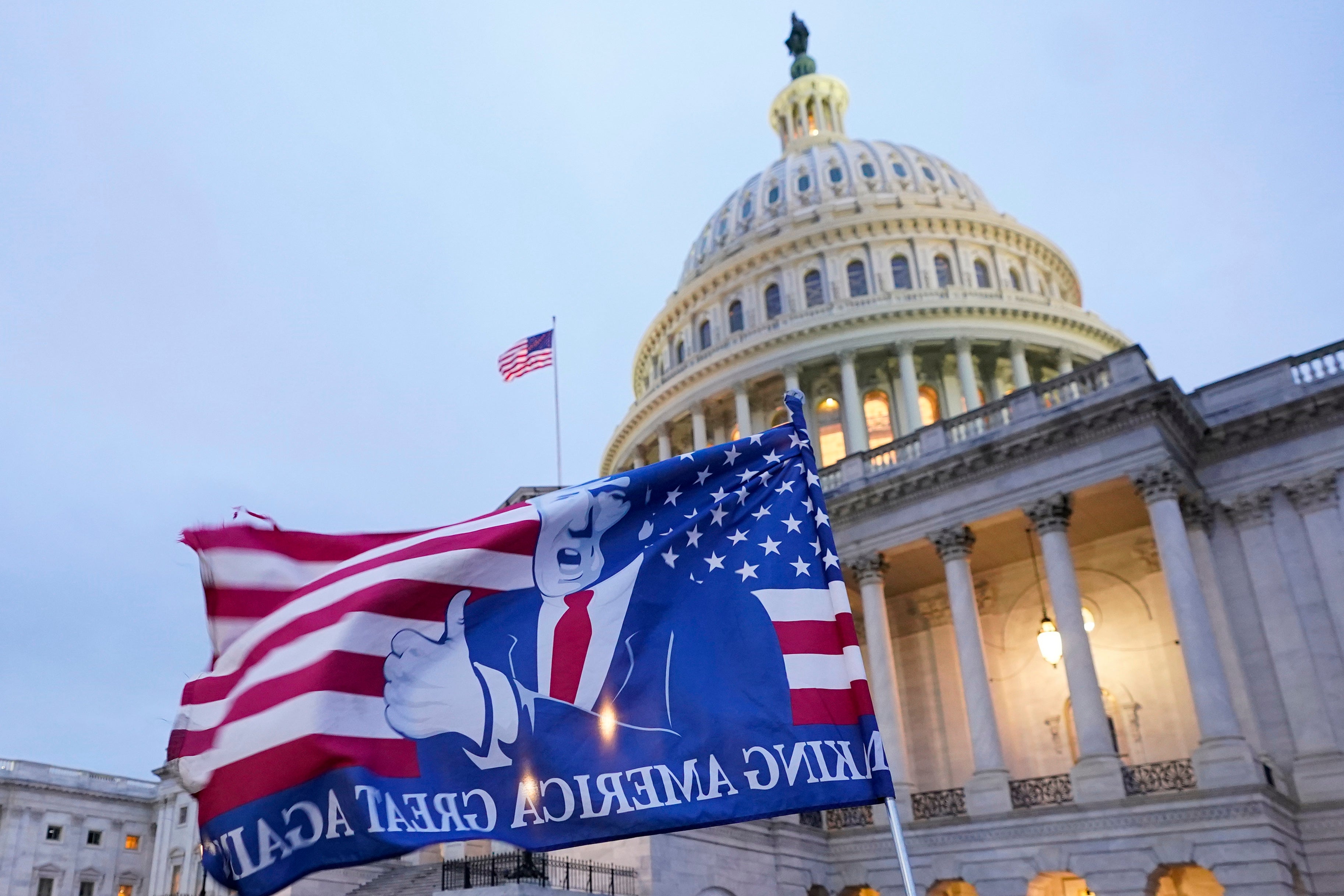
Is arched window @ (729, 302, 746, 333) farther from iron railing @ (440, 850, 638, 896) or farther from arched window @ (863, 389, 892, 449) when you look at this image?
iron railing @ (440, 850, 638, 896)

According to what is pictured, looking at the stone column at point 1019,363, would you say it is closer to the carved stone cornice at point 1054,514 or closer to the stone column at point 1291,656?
the stone column at point 1291,656

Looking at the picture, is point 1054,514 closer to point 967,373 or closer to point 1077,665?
point 1077,665

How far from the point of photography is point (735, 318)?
64.1 metres

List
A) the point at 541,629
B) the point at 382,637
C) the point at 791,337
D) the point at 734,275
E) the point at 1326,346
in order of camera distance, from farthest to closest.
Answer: the point at 734,275 → the point at 791,337 → the point at 1326,346 → the point at 541,629 → the point at 382,637

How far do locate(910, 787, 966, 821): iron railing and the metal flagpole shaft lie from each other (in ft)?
83.9

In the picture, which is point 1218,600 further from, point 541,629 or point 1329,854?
point 541,629

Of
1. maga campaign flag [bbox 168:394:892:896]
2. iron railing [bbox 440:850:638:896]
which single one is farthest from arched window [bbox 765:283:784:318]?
maga campaign flag [bbox 168:394:892:896]

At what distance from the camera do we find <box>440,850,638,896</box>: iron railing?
2436 centimetres

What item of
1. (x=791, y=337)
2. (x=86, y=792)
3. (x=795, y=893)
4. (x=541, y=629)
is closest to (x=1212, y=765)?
(x=795, y=893)

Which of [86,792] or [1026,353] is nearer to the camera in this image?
[1026,353]

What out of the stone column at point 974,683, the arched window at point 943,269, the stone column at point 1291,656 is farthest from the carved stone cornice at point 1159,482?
the arched window at point 943,269

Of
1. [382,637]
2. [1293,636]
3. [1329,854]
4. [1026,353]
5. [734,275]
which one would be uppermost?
[734,275]

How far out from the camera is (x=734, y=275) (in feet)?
211

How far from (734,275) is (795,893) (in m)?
40.5
